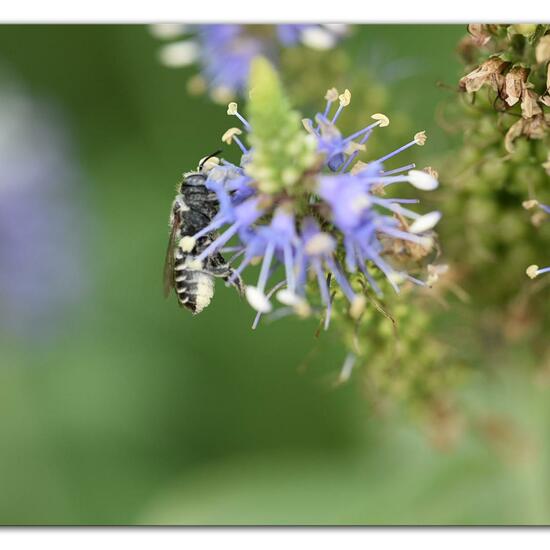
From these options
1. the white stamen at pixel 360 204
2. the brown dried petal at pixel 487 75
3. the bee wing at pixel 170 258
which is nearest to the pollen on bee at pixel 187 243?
the bee wing at pixel 170 258

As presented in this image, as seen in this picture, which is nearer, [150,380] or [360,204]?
[360,204]

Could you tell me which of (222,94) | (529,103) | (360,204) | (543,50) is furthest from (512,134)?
(222,94)

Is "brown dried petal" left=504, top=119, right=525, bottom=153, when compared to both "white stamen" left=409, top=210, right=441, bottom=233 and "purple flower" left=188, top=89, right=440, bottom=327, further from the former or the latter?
"white stamen" left=409, top=210, right=441, bottom=233

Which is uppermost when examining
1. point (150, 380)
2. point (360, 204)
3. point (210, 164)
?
point (210, 164)

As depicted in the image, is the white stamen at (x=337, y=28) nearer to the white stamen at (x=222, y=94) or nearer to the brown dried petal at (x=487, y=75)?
the white stamen at (x=222, y=94)

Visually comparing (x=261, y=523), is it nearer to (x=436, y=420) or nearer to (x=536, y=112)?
(x=436, y=420)

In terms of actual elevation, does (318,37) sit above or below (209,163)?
above

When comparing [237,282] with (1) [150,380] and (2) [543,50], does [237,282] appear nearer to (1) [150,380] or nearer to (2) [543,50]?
(2) [543,50]

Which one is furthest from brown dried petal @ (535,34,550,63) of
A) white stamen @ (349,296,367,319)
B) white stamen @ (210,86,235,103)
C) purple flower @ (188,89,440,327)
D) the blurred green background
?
the blurred green background
